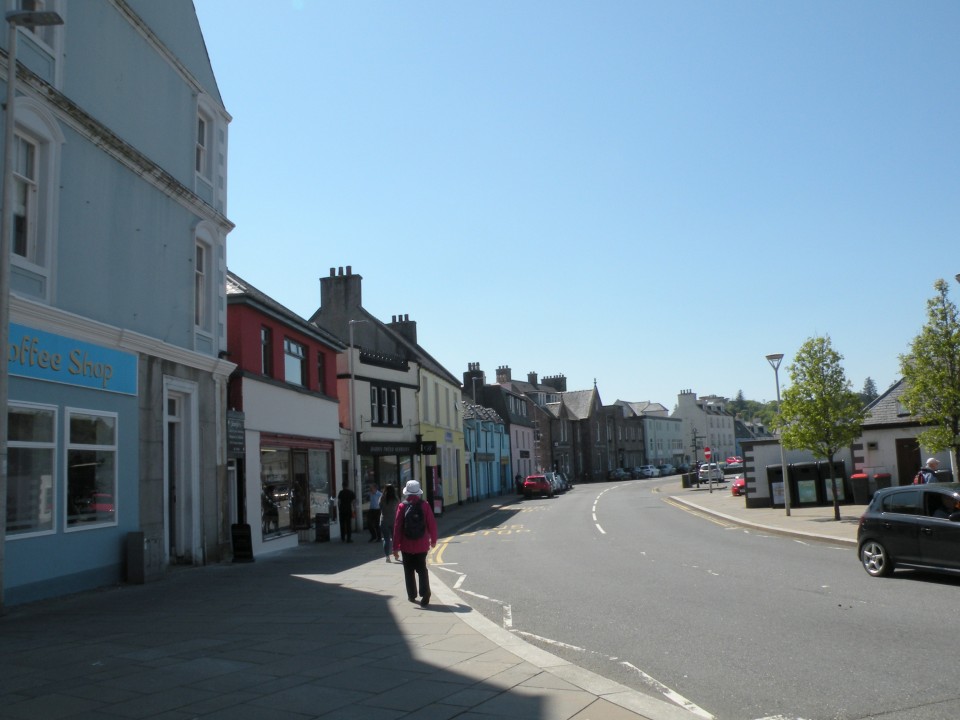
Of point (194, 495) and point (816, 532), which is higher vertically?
point (194, 495)

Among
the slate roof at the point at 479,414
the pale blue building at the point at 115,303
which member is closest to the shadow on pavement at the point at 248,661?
the pale blue building at the point at 115,303

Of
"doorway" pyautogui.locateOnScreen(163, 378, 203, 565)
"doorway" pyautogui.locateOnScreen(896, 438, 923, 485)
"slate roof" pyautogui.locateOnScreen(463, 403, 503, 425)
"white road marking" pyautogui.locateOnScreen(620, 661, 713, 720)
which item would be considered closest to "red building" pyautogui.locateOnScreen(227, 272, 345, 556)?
"doorway" pyautogui.locateOnScreen(163, 378, 203, 565)

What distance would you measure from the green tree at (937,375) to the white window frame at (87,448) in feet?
68.0

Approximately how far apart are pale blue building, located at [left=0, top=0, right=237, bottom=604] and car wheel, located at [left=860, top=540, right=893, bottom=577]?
41.0 ft

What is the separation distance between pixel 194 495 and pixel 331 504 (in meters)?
10.3

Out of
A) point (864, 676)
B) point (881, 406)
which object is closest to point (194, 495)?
point (864, 676)

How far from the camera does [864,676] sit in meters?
7.06

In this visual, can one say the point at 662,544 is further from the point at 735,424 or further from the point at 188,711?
the point at 735,424

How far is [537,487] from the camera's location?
184 ft

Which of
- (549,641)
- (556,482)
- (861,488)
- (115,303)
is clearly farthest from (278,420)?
(556,482)

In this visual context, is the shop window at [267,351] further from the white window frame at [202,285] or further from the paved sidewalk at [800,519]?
the paved sidewalk at [800,519]

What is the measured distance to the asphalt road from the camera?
662 centimetres

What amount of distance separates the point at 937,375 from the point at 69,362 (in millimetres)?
21815

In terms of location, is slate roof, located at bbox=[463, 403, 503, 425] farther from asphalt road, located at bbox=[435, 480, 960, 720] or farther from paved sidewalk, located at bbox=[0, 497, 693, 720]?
paved sidewalk, located at bbox=[0, 497, 693, 720]
